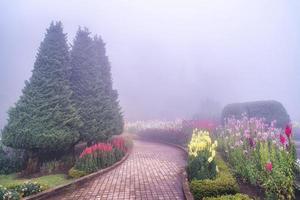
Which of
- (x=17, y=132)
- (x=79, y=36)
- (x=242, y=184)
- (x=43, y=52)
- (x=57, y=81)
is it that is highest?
(x=79, y=36)

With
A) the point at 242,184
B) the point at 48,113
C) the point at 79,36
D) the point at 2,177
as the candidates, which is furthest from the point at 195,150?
the point at 79,36

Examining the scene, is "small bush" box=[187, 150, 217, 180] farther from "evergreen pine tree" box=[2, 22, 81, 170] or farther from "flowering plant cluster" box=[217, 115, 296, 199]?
"evergreen pine tree" box=[2, 22, 81, 170]

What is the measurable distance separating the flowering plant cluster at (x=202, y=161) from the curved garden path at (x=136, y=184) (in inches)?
27.4

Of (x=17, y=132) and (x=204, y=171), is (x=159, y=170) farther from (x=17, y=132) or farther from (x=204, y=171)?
(x=17, y=132)

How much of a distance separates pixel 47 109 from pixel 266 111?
59.7 ft

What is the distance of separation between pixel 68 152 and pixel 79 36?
7.23 m

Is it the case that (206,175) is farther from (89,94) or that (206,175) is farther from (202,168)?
(89,94)

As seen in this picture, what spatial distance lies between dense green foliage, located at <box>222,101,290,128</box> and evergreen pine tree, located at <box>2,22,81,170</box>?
15.7 meters

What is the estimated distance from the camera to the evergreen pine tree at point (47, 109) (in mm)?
13250

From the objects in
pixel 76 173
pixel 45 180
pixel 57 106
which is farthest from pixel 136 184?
pixel 57 106

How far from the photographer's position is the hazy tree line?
13344mm

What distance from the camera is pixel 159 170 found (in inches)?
478

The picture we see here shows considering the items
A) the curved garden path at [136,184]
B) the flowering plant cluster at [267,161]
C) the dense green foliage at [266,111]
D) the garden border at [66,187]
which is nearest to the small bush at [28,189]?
the garden border at [66,187]

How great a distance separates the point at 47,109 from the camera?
1384 centimetres
